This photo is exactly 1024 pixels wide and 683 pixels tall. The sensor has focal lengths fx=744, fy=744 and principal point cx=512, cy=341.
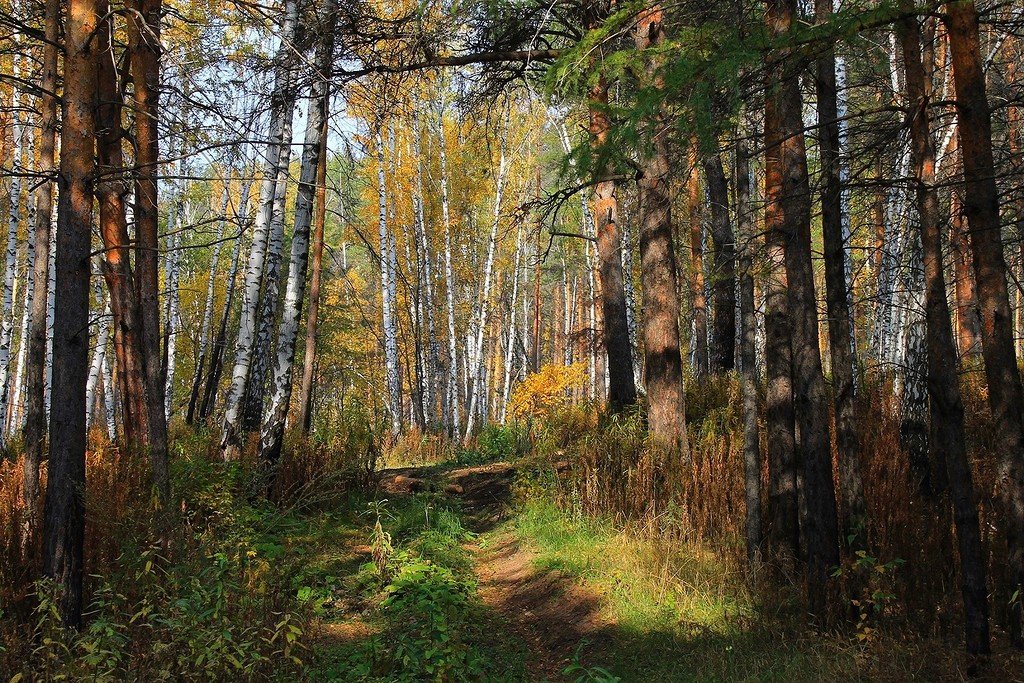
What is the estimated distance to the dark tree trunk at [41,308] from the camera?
5.83 m

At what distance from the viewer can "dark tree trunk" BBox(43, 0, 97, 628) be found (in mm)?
4742

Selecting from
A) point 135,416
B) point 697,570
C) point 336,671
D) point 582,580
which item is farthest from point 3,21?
point 697,570

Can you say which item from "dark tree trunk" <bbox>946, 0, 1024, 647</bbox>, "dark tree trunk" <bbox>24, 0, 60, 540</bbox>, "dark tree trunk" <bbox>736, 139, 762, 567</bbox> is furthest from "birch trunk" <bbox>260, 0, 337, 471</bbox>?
"dark tree trunk" <bbox>946, 0, 1024, 647</bbox>

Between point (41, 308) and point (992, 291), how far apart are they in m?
9.04

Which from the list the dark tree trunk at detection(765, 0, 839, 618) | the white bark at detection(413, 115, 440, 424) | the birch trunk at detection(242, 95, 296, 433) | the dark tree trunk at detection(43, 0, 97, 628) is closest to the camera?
the dark tree trunk at detection(43, 0, 97, 628)

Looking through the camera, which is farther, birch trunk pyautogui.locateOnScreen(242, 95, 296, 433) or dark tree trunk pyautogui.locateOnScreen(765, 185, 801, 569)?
birch trunk pyautogui.locateOnScreen(242, 95, 296, 433)

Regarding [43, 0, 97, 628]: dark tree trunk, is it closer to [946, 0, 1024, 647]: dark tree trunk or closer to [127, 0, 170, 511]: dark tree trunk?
[127, 0, 170, 511]: dark tree trunk

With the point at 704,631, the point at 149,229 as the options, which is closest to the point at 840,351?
the point at 704,631

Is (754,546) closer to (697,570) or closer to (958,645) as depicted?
(697,570)

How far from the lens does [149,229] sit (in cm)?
685

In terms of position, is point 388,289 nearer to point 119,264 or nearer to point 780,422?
point 119,264

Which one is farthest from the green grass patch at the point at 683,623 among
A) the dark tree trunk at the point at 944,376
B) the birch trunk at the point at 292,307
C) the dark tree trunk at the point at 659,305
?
the birch trunk at the point at 292,307

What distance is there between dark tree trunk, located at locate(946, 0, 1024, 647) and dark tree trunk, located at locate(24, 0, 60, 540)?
595 centimetres

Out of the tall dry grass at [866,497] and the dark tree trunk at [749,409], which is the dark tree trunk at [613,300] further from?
the dark tree trunk at [749,409]
